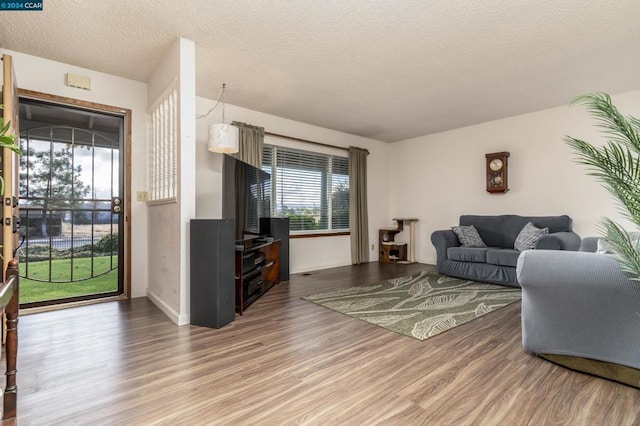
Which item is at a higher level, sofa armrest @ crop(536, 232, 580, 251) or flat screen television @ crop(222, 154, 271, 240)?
flat screen television @ crop(222, 154, 271, 240)

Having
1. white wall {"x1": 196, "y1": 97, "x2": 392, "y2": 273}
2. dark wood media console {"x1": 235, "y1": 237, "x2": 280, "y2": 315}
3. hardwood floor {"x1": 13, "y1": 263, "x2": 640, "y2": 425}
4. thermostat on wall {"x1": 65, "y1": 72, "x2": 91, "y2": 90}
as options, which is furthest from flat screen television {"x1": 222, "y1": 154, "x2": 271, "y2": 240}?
thermostat on wall {"x1": 65, "y1": 72, "x2": 91, "y2": 90}

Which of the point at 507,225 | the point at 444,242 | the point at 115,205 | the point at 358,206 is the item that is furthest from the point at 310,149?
the point at 507,225

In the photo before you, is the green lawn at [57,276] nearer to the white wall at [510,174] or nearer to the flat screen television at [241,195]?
the flat screen television at [241,195]

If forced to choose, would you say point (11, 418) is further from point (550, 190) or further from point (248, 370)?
point (550, 190)

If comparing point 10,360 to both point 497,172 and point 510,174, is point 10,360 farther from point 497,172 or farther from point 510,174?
point 510,174

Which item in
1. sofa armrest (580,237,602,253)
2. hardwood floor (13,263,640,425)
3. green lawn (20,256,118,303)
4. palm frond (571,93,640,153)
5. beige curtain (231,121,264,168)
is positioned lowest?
hardwood floor (13,263,640,425)

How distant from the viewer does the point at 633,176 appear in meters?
1.25

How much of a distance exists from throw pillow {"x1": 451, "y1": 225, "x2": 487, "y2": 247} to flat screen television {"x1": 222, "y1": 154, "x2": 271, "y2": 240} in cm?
291

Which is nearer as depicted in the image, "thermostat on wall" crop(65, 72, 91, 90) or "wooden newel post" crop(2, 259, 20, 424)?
"wooden newel post" crop(2, 259, 20, 424)

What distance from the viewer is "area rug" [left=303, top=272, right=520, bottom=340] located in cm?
262

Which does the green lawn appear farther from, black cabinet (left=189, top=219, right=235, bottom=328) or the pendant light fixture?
the pendant light fixture

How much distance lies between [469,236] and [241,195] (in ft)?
10.8

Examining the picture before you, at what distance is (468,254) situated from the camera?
4.22m

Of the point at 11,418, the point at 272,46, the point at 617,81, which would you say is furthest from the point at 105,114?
the point at 617,81
